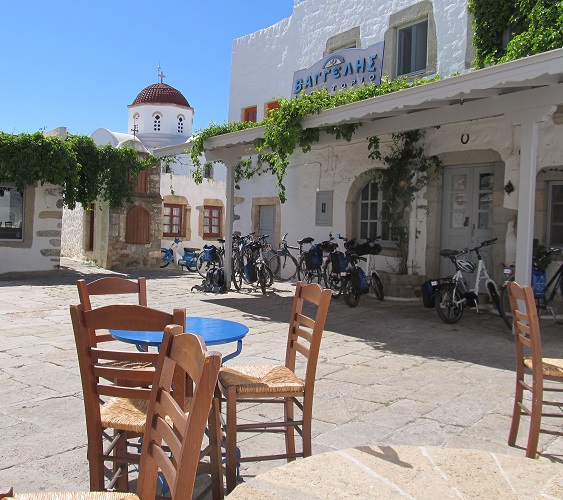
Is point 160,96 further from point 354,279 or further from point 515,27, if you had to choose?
point 515,27

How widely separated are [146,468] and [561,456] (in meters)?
2.33

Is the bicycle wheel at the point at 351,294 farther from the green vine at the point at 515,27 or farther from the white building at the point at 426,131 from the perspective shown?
the green vine at the point at 515,27

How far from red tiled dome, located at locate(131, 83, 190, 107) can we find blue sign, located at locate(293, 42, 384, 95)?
18649mm

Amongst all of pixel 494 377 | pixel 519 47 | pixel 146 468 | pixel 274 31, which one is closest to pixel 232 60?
pixel 274 31

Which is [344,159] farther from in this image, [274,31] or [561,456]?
[561,456]

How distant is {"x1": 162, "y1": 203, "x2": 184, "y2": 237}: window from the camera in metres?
18.5

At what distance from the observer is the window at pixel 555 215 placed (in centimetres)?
752

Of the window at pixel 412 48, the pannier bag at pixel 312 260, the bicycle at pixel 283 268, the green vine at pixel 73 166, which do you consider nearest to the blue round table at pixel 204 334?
the pannier bag at pixel 312 260

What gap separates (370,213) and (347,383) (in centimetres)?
619

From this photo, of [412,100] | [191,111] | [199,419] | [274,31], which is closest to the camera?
[199,419]

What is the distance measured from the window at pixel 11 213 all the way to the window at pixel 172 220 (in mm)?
6142

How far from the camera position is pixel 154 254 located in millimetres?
14852

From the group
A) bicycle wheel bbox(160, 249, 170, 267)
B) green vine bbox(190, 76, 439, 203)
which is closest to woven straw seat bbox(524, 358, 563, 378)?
green vine bbox(190, 76, 439, 203)

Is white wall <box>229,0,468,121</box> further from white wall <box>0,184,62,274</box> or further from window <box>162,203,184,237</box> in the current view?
window <box>162,203,184,237</box>
